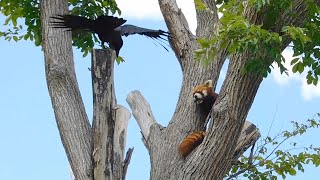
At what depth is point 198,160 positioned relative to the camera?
20.2 ft

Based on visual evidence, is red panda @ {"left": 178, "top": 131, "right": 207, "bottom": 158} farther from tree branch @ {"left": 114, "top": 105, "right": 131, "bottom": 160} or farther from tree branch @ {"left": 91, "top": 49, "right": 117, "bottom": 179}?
tree branch @ {"left": 91, "top": 49, "right": 117, "bottom": 179}

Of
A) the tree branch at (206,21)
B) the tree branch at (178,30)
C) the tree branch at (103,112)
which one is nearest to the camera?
the tree branch at (103,112)

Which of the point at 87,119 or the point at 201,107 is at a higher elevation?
the point at 201,107

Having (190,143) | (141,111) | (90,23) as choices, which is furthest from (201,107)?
(90,23)

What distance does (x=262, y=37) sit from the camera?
197 inches

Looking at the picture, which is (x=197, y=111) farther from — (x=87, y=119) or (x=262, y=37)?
(x=262, y=37)

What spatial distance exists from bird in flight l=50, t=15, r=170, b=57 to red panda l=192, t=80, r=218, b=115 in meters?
0.73

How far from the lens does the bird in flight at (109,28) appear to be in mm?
6539

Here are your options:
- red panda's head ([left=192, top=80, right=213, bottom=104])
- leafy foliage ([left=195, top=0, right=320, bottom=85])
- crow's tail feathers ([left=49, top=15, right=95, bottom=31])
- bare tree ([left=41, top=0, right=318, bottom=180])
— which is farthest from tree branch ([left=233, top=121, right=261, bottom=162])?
crow's tail feathers ([left=49, top=15, right=95, bottom=31])

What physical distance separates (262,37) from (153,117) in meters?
2.74

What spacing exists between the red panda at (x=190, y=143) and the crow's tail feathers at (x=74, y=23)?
1.52 m

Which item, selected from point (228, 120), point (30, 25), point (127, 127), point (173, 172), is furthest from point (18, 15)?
point (228, 120)

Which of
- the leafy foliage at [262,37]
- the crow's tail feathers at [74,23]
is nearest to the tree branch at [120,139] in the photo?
the crow's tail feathers at [74,23]

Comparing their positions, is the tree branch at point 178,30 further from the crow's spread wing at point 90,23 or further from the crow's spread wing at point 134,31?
the crow's spread wing at point 90,23
